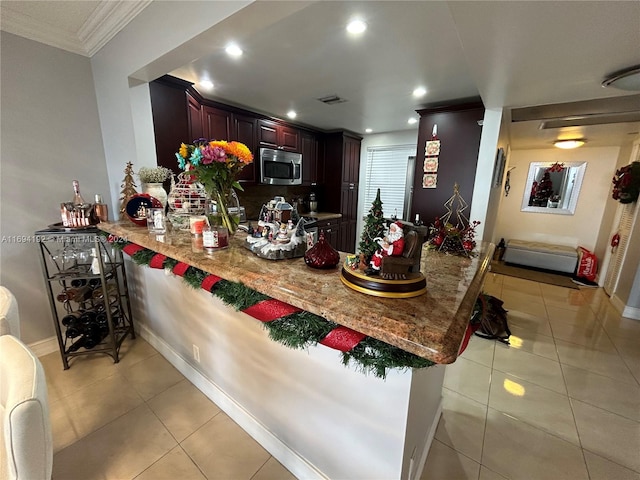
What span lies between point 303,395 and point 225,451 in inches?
26.2

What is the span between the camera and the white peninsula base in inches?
36.6

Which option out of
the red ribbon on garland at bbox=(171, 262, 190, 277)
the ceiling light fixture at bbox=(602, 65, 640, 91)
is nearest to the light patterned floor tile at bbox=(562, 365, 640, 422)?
the ceiling light fixture at bbox=(602, 65, 640, 91)

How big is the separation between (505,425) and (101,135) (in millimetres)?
3577

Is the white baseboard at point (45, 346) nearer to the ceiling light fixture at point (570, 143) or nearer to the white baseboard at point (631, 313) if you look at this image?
the white baseboard at point (631, 313)

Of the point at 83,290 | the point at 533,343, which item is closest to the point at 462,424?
the point at 533,343

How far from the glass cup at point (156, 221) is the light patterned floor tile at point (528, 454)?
7.47 feet

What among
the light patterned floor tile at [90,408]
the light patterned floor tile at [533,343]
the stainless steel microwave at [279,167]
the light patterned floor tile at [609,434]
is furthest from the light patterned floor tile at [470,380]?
the stainless steel microwave at [279,167]

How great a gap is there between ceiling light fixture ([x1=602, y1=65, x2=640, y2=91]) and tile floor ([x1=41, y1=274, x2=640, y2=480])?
2087 mm

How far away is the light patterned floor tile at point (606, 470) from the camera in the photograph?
52.2 inches

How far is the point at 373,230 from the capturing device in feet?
2.78

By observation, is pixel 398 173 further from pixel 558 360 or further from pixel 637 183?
pixel 558 360

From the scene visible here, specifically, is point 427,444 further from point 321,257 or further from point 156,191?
point 156,191

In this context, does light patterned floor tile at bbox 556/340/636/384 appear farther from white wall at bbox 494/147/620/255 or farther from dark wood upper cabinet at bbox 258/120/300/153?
dark wood upper cabinet at bbox 258/120/300/153

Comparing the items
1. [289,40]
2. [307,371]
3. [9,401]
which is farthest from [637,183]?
[9,401]
